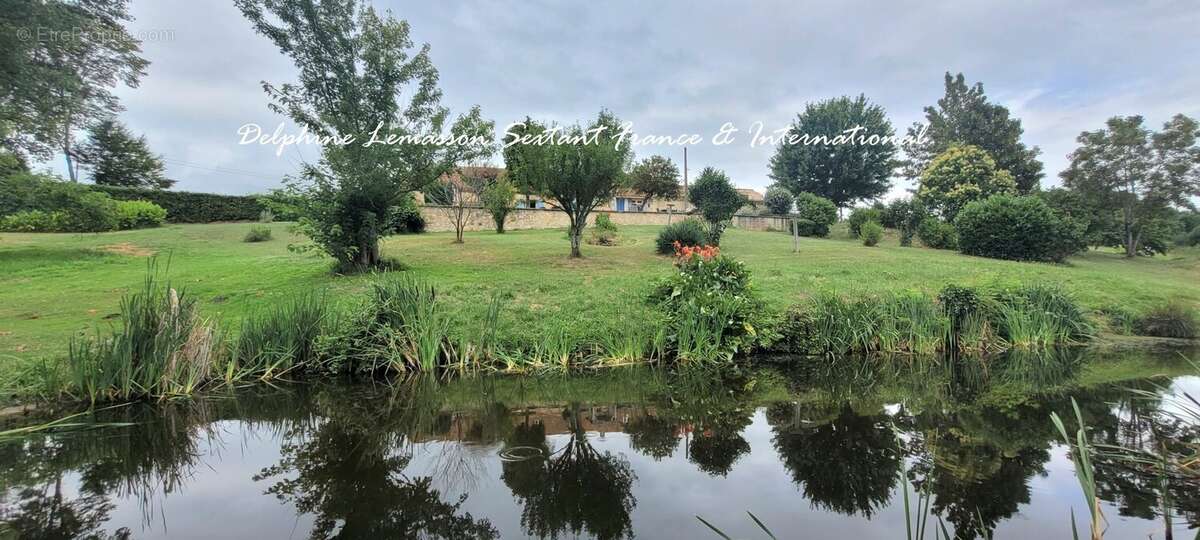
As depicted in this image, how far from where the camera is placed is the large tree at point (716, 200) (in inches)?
771

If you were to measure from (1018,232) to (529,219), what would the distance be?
22622 mm

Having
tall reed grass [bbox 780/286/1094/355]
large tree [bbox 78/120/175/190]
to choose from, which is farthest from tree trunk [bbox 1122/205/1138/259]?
large tree [bbox 78/120/175/190]

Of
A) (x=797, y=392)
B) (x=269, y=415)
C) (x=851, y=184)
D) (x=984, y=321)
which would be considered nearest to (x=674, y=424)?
(x=797, y=392)

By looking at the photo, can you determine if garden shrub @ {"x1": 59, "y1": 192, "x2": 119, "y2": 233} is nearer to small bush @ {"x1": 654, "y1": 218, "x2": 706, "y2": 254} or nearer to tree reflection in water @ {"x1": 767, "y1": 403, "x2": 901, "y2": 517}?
small bush @ {"x1": 654, "y1": 218, "x2": 706, "y2": 254}

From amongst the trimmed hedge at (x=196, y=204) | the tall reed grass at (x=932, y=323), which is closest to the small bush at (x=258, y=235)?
the trimmed hedge at (x=196, y=204)

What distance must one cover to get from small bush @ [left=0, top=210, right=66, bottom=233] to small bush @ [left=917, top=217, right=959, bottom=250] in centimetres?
3542

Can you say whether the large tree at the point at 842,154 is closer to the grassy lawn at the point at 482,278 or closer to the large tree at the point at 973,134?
the large tree at the point at 973,134

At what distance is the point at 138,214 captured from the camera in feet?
71.9

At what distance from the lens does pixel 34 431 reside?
4.12m

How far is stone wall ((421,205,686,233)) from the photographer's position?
26766mm

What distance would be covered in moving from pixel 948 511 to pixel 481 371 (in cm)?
506

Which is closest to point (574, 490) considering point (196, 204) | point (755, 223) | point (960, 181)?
point (755, 223)

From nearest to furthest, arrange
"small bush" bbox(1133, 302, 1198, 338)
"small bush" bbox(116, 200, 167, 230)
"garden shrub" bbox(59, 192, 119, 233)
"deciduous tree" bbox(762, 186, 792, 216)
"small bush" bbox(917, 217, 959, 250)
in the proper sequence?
"small bush" bbox(1133, 302, 1198, 338) < "garden shrub" bbox(59, 192, 119, 233) < "small bush" bbox(116, 200, 167, 230) < "small bush" bbox(917, 217, 959, 250) < "deciduous tree" bbox(762, 186, 792, 216)

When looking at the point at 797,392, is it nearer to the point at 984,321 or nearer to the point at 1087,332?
the point at 984,321
